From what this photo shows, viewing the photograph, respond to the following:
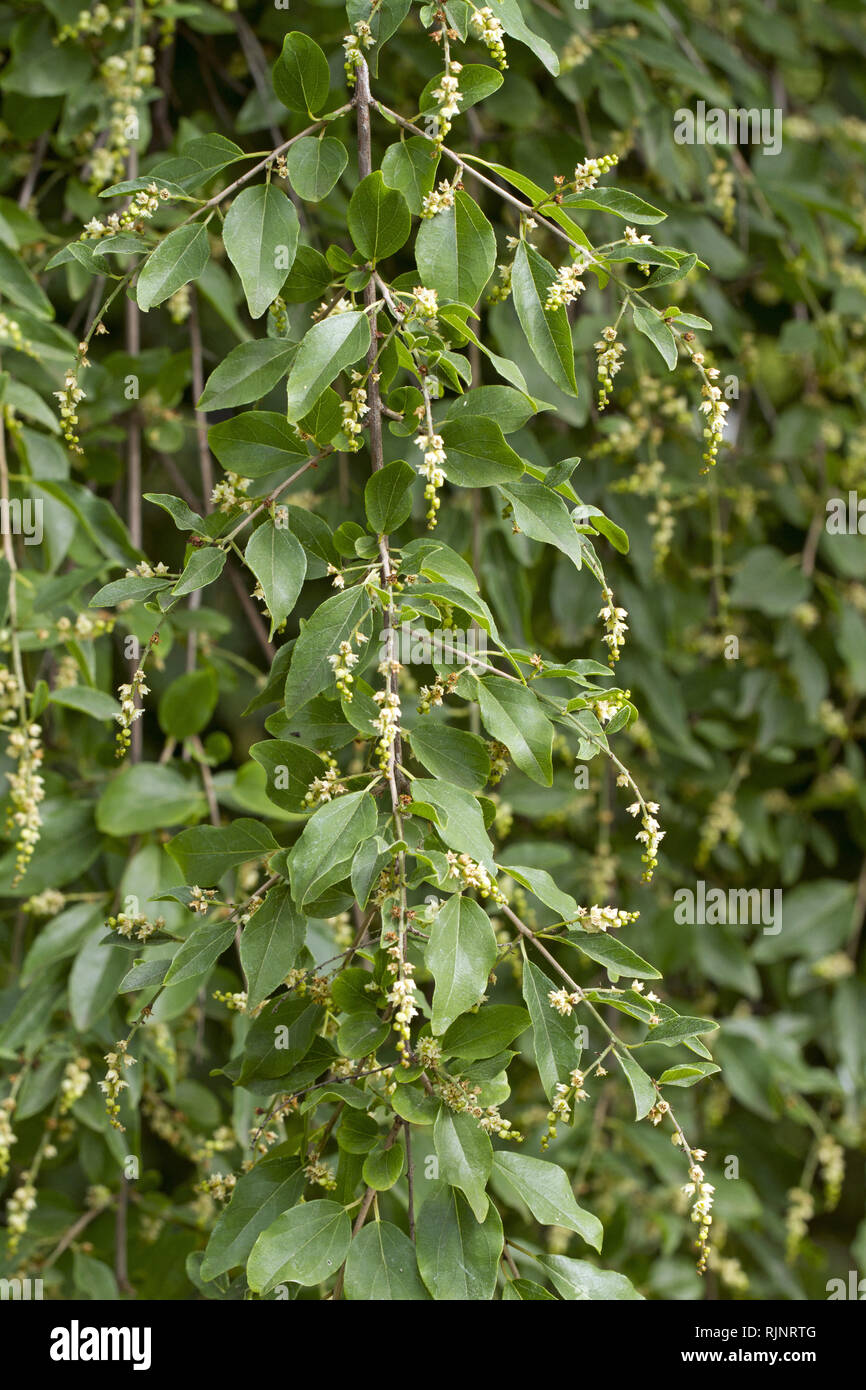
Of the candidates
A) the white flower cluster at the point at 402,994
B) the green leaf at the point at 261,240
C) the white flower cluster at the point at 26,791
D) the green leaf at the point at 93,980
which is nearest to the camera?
the white flower cluster at the point at 402,994

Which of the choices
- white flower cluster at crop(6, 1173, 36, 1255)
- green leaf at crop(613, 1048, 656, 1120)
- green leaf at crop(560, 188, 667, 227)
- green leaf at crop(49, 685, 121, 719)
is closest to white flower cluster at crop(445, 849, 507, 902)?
green leaf at crop(613, 1048, 656, 1120)

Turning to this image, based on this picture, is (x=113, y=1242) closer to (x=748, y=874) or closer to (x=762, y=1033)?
(x=762, y=1033)

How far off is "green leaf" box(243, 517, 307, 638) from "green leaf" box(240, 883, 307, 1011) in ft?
0.44

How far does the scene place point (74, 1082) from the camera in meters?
0.91

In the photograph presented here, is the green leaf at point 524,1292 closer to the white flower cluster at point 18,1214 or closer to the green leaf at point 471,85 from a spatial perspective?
the white flower cluster at point 18,1214

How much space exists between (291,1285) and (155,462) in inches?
34.1

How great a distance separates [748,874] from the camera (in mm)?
1492

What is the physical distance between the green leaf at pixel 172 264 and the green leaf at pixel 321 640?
17 centimetres

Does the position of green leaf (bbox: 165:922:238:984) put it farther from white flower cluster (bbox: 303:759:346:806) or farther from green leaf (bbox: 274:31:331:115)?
green leaf (bbox: 274:31:331:115)

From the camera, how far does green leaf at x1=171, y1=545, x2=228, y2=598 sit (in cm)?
54

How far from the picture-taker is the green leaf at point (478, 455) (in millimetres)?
572

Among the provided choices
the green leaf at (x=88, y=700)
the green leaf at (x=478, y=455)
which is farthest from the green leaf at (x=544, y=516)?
the green leaf at (x=88, y=700)

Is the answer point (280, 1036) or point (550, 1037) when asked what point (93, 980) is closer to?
point (280, 1036)
